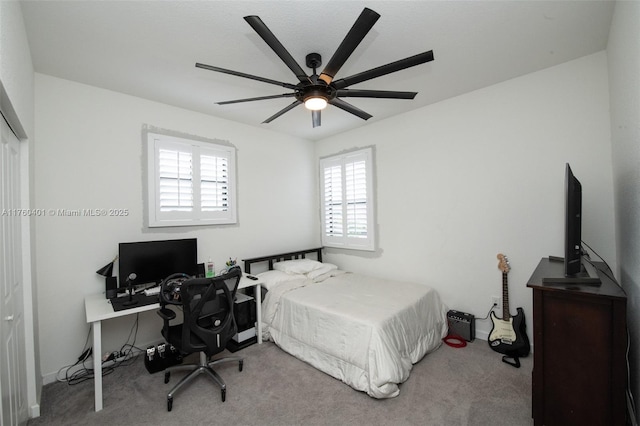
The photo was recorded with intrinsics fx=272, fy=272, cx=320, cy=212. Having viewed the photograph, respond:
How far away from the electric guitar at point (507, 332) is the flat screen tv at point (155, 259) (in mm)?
3216

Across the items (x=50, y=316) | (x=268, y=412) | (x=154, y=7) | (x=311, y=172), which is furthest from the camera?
(x=311, y=172)

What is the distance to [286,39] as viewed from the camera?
6.63 ft

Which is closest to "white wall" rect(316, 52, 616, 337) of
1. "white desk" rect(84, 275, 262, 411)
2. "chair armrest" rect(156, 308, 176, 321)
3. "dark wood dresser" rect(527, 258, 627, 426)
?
"dark wood dresser" rect(527, 258, 627, 426)

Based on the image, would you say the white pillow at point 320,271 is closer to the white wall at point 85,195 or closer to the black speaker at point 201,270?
the white wall at point 85,195

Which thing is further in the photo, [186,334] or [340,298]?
[340,298]

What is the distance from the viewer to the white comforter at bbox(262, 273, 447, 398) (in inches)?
85.4

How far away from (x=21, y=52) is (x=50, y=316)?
83.7 inches

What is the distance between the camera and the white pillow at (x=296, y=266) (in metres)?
3.67

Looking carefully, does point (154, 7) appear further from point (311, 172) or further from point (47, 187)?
point (311, 172)

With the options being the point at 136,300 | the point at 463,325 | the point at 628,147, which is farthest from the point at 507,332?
the point at 136,300

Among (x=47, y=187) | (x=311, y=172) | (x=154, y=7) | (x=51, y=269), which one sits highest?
(x=154, y=7)

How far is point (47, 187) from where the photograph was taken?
2.43m

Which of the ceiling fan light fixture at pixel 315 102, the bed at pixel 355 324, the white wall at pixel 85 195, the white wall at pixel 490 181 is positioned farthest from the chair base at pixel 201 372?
the white wall at pixel 490 181

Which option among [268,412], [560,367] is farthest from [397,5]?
[268,412]
